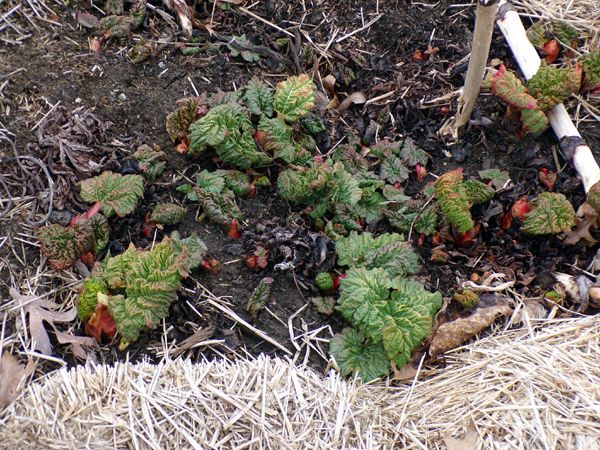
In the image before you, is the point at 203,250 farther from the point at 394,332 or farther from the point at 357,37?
the point at 357,37

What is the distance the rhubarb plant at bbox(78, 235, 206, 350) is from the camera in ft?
8.78

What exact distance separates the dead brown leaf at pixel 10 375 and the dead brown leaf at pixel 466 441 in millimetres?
1687

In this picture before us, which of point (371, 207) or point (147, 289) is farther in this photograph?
point (371, 207)

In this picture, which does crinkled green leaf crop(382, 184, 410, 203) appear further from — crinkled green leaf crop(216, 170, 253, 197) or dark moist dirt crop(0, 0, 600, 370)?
crinkled green leaf crop(216, 170, 253, 197)

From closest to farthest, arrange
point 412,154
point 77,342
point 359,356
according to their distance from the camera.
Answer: point 77,342
point 359,356
point 412,154

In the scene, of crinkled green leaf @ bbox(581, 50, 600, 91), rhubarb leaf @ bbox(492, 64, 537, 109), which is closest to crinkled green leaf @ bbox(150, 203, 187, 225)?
rhubarb leaf @ bbox(492, 64, 537, 109)

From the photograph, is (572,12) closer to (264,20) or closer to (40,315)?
(264,20)

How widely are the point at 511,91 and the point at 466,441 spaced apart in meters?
1.84

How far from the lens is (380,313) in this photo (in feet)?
9.17

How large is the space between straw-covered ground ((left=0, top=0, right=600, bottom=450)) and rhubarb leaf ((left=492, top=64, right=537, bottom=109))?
25 cm

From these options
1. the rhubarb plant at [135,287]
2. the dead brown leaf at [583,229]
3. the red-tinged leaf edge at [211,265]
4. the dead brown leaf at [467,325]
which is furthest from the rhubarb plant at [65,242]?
the dead brown leaf at [583,229]

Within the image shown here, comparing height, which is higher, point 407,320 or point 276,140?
point 276,140

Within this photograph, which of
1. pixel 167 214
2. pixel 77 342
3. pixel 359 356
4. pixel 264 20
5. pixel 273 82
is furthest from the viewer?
pixel 264 20

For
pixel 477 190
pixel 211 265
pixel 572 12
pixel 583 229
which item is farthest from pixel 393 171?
pixel 572 12
